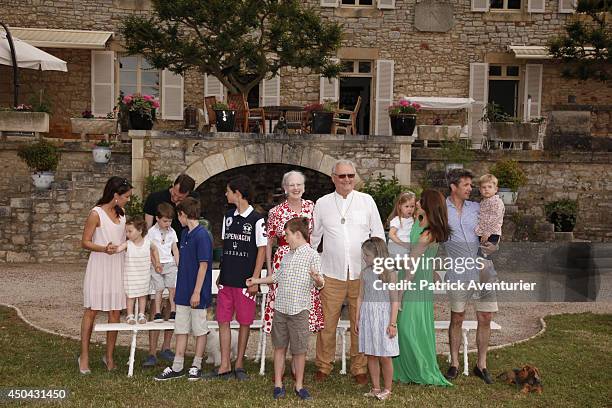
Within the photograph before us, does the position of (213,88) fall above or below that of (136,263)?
above

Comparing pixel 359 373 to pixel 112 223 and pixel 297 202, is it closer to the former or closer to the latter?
pixel 297 202

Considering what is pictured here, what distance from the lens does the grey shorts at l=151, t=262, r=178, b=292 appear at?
7.46 meters

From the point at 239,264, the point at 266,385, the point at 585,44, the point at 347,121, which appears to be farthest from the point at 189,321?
the point at 585,44

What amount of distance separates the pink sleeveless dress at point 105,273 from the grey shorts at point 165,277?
2.08 ft

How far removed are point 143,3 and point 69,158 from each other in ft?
16.9

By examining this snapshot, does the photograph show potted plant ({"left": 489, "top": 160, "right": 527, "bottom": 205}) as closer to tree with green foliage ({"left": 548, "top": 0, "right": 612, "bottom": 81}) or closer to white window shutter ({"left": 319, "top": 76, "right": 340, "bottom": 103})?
tree with green foliage ({"left": 548, "top": 0, "right": 612, "bottom": 81})

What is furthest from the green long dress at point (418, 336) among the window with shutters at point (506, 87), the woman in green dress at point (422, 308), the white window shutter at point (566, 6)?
the white window shutter at point (566, 6)

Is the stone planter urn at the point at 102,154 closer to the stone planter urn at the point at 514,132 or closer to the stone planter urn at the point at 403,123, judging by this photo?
the stone planter urn at the point at 403,123

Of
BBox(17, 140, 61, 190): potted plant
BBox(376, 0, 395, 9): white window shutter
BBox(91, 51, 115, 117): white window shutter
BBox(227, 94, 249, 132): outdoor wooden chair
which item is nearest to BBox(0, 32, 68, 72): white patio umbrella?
BBox(91, 51, 115, 117): white window shutter

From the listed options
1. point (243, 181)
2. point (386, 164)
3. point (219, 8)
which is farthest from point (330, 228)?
point (219, 8)

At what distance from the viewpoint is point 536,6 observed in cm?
1911

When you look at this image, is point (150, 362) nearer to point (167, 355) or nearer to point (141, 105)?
point (167, 355)

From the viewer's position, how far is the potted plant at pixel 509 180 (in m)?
14.3

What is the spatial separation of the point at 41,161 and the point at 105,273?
8002 mm
